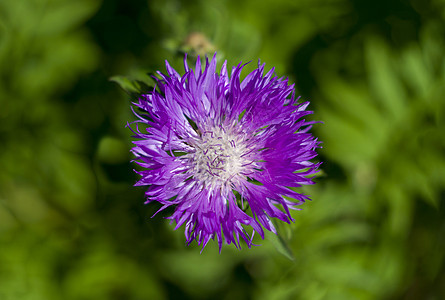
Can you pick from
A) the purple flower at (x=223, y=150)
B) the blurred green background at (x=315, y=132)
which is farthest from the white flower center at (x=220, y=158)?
the blurred green background at (x=315, y=132)

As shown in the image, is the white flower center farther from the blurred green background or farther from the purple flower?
the blurred green background

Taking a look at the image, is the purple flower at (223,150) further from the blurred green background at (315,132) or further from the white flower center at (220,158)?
the blurred green background at (315,132)

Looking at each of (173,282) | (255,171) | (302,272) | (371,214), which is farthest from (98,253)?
Result: (371,214)

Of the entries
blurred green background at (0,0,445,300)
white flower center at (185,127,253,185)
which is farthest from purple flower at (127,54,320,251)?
blurred green background at (0,0,445,300)

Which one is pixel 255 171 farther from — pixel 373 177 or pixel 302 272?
pixel 373 177

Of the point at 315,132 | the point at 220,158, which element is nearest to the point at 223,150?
the point at 220,158

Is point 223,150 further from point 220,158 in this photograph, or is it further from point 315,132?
point 315,132
